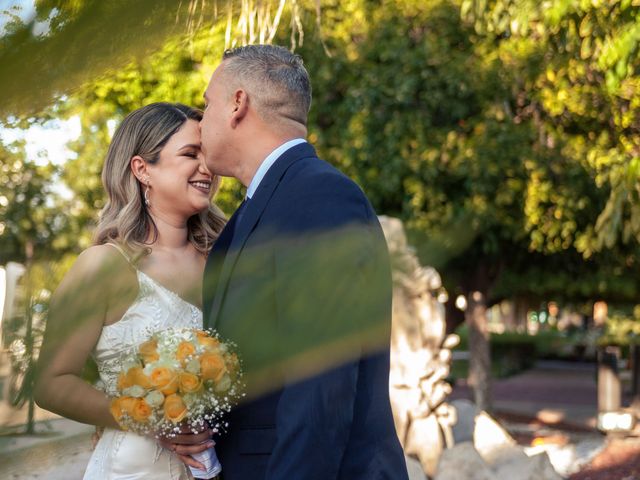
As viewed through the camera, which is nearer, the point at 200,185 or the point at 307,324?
the point at 307,324

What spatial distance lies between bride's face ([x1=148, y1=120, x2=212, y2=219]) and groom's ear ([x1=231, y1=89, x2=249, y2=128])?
0.72 meters

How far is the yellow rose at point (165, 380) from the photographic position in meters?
2.22

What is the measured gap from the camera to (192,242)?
3.16 m

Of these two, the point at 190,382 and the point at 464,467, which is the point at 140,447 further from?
the point at 464,467

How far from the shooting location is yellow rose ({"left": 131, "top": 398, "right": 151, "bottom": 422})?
224cm

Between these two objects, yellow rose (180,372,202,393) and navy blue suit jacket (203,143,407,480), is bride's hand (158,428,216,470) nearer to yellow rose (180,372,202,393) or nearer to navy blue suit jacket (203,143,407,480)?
navy blue suit jacket (203,143,407,480)

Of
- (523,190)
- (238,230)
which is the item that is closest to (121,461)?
(238,230)

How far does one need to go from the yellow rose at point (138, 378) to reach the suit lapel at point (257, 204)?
223 millimetres

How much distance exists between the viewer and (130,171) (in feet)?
9.89

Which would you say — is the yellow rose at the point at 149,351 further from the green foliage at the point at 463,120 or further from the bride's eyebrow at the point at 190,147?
the green foliage at the point at 463,120

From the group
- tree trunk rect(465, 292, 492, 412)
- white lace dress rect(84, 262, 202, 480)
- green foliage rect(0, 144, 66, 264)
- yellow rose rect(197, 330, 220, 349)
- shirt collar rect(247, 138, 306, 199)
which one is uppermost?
green foliage rect(0, 144, 66, 264)

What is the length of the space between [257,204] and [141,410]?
58 centimetres

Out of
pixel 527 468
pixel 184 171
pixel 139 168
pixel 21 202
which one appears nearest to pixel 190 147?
pixel 184 171

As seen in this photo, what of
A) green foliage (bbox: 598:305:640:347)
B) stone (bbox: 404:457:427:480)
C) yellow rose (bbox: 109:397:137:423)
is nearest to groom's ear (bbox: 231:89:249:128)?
yellow rose (bbox: 109:397:137:423)
